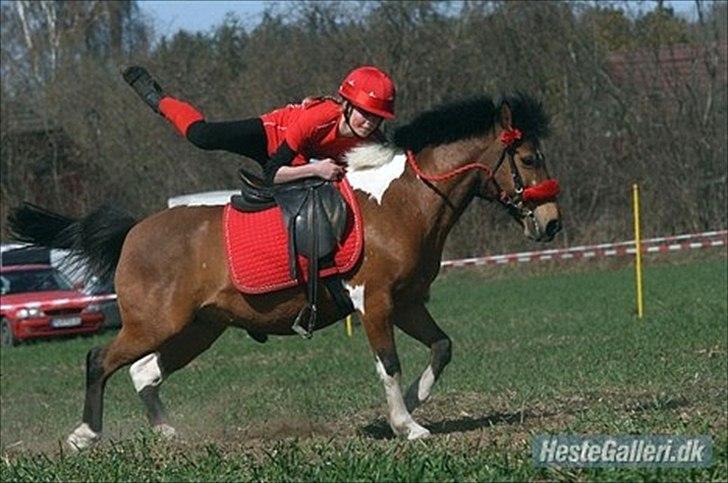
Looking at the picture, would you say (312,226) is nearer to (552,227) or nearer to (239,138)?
(239,138)

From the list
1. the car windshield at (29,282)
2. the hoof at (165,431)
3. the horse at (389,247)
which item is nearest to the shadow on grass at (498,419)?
the horse at (389,247)

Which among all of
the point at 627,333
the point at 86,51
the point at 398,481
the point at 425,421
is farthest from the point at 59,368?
the point at 86,51

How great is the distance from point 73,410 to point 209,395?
4.82 feet

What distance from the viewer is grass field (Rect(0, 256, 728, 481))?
762cm

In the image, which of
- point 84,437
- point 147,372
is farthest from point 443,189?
point 84,437

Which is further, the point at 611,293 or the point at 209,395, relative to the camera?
the point at 611,293

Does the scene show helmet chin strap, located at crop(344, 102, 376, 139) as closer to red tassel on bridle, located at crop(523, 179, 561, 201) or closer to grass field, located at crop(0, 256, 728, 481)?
red tassel on bridle, located at crop(523, 179, 561, 201)

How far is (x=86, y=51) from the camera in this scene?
6253 cm

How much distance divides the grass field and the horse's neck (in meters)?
1.32

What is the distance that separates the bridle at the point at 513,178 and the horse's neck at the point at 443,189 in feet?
0.10

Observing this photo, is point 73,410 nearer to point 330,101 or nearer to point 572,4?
point 330,101

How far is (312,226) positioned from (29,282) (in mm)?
22076

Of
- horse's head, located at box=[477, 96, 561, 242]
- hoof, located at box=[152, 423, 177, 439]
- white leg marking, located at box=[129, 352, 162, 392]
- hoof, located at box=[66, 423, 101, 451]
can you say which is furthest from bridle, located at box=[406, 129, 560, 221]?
hoof, located at box=[66, 423, 101, 451]

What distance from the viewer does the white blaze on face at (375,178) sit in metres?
10.1
